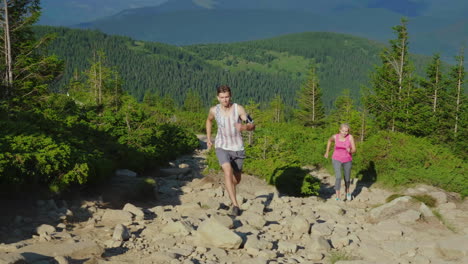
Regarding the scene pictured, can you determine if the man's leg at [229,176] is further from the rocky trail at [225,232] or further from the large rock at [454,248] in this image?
the large rock at [454,248]

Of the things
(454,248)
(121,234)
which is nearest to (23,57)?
(121,234)

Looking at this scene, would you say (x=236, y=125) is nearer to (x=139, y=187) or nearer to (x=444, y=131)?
(x=139, y=187)

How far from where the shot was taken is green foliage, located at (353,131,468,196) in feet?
39.3

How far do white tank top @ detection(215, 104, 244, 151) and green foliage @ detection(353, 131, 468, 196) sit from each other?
7620 mm

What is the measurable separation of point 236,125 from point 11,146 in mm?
4313

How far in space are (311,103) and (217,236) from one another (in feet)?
183

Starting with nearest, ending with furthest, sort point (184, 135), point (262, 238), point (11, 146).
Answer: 1. point (262, 238)
2. point (11, 146)
3. point (184, 135)

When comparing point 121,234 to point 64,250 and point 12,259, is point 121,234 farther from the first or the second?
point 12,259

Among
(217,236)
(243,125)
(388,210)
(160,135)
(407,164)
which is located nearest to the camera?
(217,236)

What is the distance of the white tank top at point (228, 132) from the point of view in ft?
23.1

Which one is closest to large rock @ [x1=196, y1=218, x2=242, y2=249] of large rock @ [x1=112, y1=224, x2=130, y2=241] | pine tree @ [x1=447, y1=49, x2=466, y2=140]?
large rock @ [x1=112, y1=224, x2=130, y2=241]

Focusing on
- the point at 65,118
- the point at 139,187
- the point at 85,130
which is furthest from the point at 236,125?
the point at 65,118

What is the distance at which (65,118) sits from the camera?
13.1 metres

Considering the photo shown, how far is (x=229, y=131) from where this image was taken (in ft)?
23.4
